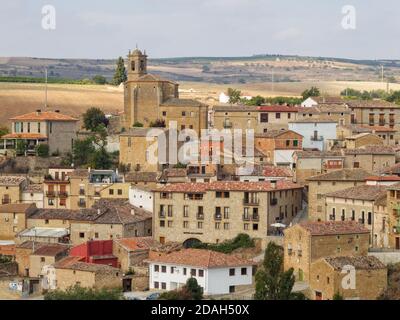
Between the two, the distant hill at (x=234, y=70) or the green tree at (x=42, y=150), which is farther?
the distant hill at (x=234, y=70)

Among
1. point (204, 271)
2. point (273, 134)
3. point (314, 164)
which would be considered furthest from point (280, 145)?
point (204, 271)

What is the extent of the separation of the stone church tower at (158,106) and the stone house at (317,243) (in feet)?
66.8

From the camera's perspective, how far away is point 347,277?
3812 centimetres

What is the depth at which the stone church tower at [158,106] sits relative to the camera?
6159 cm

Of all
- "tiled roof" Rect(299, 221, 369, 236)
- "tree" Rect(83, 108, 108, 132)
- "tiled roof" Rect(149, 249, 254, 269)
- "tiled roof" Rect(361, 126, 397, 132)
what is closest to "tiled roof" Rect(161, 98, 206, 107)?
"tree" Rect(83, 108, 108, 132)

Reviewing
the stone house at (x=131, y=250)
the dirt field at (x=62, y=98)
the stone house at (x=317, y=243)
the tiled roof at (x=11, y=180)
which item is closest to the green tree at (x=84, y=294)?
the stone house at (x=131, y=250)

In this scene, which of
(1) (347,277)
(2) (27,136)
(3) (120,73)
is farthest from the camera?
(3) (120,73)

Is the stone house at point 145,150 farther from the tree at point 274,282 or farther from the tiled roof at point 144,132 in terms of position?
the tree at point 274,282

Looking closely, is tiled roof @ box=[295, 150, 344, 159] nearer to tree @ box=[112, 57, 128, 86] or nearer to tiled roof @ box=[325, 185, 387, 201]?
tiled roof @ box=[325, 185, 387, 201]

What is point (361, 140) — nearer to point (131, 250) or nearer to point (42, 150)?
point (42, 150)

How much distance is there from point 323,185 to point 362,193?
262 centimetres
